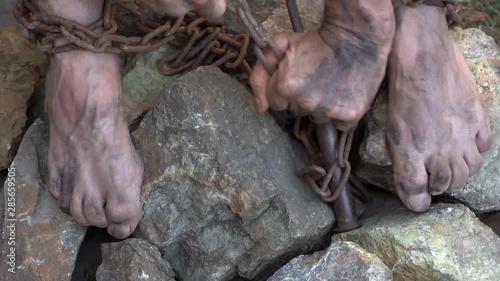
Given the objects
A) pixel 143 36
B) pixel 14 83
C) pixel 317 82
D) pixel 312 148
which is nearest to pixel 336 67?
pixel 317 82

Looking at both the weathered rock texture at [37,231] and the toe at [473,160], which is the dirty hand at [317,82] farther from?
the weathered rock texture at [37,231]

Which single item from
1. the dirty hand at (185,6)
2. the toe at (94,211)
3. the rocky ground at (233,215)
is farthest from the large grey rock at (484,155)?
the toe at (94,211)

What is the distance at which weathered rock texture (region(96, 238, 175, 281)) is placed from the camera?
1509 mm

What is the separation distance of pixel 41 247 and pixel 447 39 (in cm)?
96

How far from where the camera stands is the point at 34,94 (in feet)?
6.46

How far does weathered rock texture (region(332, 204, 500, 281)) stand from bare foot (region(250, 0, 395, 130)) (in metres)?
0.24

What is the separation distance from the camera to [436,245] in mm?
1525

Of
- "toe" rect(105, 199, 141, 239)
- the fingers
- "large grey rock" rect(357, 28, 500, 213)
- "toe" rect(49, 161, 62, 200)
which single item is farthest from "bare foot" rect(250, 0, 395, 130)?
"toe" rect(49, 161, 62, 200)

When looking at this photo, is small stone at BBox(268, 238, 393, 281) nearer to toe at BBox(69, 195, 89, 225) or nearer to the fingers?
the fingers

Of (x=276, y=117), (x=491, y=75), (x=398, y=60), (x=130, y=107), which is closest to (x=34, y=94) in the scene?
(x=130, y=107)

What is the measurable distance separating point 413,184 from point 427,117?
0.46ft

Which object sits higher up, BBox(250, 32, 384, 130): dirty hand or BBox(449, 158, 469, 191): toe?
BBox(250, 32, 384, 130): dirty hand

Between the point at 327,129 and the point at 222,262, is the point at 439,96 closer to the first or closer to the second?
the point at 327,129

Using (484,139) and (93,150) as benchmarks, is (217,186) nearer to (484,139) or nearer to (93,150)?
(93,150)
